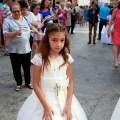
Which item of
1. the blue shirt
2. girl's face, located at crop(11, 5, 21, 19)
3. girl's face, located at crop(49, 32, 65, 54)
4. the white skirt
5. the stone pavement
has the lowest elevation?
the stone pavement

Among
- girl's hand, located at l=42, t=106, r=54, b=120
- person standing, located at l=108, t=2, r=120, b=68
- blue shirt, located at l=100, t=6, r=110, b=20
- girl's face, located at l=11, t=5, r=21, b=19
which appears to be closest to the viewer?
girl's hand, located at l=42, t=106, r=54, b=120

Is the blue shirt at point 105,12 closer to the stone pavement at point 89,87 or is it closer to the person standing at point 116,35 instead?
the stone pavement at point 89,87

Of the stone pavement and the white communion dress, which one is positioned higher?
the white communion dress

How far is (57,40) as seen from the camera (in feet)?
7.47

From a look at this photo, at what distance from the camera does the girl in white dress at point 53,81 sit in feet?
7.41

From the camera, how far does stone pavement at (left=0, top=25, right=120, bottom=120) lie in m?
3.74

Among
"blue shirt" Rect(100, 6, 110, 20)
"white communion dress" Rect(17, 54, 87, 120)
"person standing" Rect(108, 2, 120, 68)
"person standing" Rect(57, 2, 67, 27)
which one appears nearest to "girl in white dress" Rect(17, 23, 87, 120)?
"white communion dress" Rect(17, 54, 87, 120)

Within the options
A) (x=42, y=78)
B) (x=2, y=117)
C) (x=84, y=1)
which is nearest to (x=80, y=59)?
(x=2, y=117)

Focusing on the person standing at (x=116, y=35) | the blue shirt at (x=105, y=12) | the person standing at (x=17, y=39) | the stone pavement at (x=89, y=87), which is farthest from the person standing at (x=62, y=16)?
the person standing at (x=17, y=39)

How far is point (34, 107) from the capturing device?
2361mm

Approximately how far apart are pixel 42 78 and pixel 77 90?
7.39 ft

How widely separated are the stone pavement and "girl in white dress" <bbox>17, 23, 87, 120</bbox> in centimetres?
124

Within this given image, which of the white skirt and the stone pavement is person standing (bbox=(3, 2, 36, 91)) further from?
the white skirt

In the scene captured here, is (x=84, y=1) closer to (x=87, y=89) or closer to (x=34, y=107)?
(x=87, y=89)
